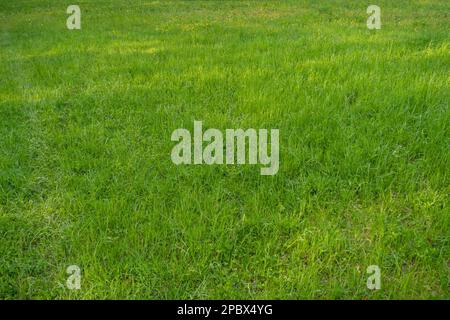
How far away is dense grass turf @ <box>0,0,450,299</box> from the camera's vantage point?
10.8 ft

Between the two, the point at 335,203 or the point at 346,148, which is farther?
the point at 346,148

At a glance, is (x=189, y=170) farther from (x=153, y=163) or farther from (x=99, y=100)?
(x=99, y=100)

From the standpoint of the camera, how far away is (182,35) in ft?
37.1

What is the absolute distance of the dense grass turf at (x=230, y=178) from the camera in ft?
10.8

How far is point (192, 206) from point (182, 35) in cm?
846

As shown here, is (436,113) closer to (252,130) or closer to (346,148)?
(346,148)

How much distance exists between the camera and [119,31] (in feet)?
40.9

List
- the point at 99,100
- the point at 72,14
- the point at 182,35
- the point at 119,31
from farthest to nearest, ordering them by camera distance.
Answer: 1. the point at 72,14
2. the point at 119,31
3. the point at 182,35
4. the point at 99,100

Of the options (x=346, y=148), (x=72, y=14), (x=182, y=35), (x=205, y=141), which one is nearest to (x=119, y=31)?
(x=182, y=35)

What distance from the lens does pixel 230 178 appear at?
451 centimetres

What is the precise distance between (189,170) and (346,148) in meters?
2.02
